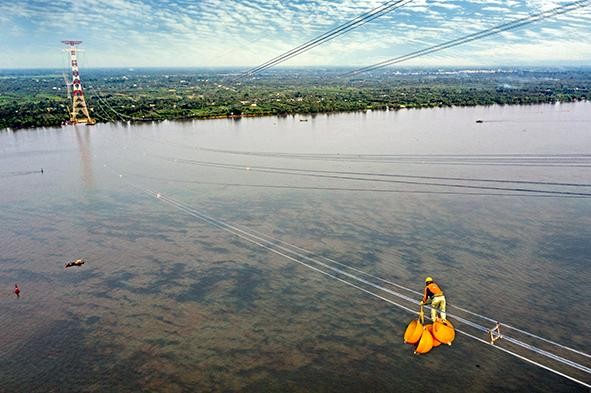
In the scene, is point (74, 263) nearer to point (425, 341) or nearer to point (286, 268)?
point (286, 268)

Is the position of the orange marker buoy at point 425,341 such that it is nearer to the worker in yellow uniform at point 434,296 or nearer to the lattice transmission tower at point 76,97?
the worker in yellow uniform at point 434,296

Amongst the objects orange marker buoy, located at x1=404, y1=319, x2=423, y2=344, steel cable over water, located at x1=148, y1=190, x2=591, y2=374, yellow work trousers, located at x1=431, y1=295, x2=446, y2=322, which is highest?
yellow work trousers, located at x1=431, y1=295, x2=446, y2=322

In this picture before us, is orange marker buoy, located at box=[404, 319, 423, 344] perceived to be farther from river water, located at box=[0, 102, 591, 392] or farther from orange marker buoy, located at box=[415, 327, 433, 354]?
river water, located at box=[0, 102, 591, 392]

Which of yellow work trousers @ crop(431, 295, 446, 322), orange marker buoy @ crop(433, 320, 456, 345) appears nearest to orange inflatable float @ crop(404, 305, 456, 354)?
orange marker buoy @ crop(433, 320, 456, 345)

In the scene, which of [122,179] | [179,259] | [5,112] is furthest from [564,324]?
[5,112]

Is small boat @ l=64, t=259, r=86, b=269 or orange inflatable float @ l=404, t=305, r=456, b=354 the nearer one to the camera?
orange inflatable float @ l=404, t=305, r=456, b=354

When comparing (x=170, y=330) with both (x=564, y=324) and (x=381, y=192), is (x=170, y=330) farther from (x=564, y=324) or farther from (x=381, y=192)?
(x=381, y=192)

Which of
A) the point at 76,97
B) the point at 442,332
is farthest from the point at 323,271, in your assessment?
the point at 76,97

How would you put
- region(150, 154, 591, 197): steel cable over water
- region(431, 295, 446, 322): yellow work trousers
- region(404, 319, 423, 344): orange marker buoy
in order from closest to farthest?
region(431, 295, 446, 322): yellow work trousers
region(404, 319, 423, 344): orange marker buoy
region(150, 154, 591, 197): steel cable over water
